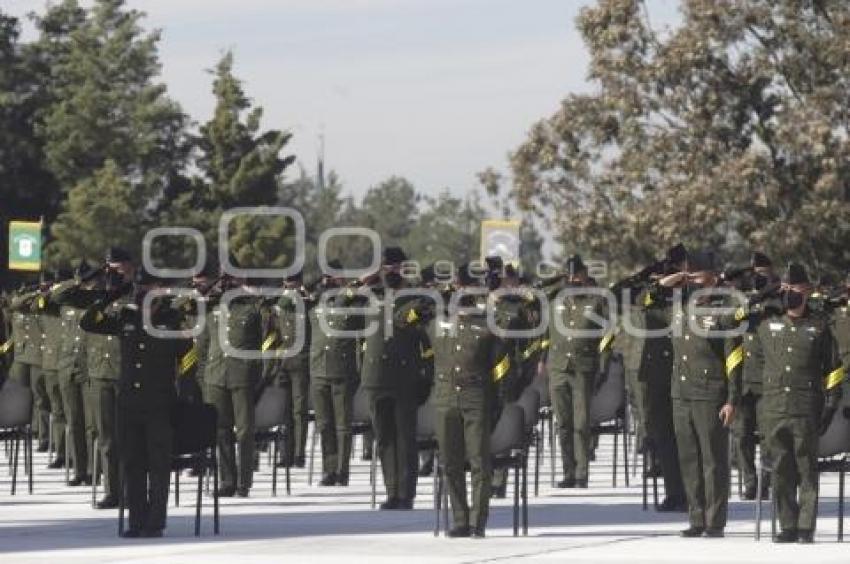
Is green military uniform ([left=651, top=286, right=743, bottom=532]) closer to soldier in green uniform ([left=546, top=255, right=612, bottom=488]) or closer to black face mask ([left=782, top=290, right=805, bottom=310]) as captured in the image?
black face mask ([left=782, top=290, right=805, bottom=310])

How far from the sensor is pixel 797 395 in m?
19.0

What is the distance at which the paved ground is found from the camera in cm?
1792

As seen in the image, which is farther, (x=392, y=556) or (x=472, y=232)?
(x=472, y=232)

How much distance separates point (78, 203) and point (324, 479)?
2295 inches

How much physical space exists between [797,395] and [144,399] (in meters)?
4.81

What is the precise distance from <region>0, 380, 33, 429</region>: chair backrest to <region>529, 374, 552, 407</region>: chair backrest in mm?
6198

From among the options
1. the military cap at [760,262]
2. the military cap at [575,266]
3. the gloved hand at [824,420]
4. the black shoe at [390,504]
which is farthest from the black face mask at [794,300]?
the military cap at [575,266]

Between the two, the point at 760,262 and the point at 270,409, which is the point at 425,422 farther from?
the point at 760,262

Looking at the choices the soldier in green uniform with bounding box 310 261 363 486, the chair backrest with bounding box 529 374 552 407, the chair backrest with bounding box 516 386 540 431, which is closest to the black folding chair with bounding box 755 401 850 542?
the chair backrest with bounding box 516 386 540 431

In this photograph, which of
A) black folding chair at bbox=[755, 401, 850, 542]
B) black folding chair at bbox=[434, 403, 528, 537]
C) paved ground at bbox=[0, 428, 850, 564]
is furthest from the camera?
black folding chair at bbox=[434, 403, 528, 537]

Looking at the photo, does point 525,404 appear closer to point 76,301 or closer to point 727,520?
point 727,520

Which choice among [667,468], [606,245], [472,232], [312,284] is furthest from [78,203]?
[472,232]

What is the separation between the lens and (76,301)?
→ 2056 centimetres

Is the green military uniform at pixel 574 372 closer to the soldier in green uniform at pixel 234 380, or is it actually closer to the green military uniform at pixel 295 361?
the green military uniform at pixel 295 361
